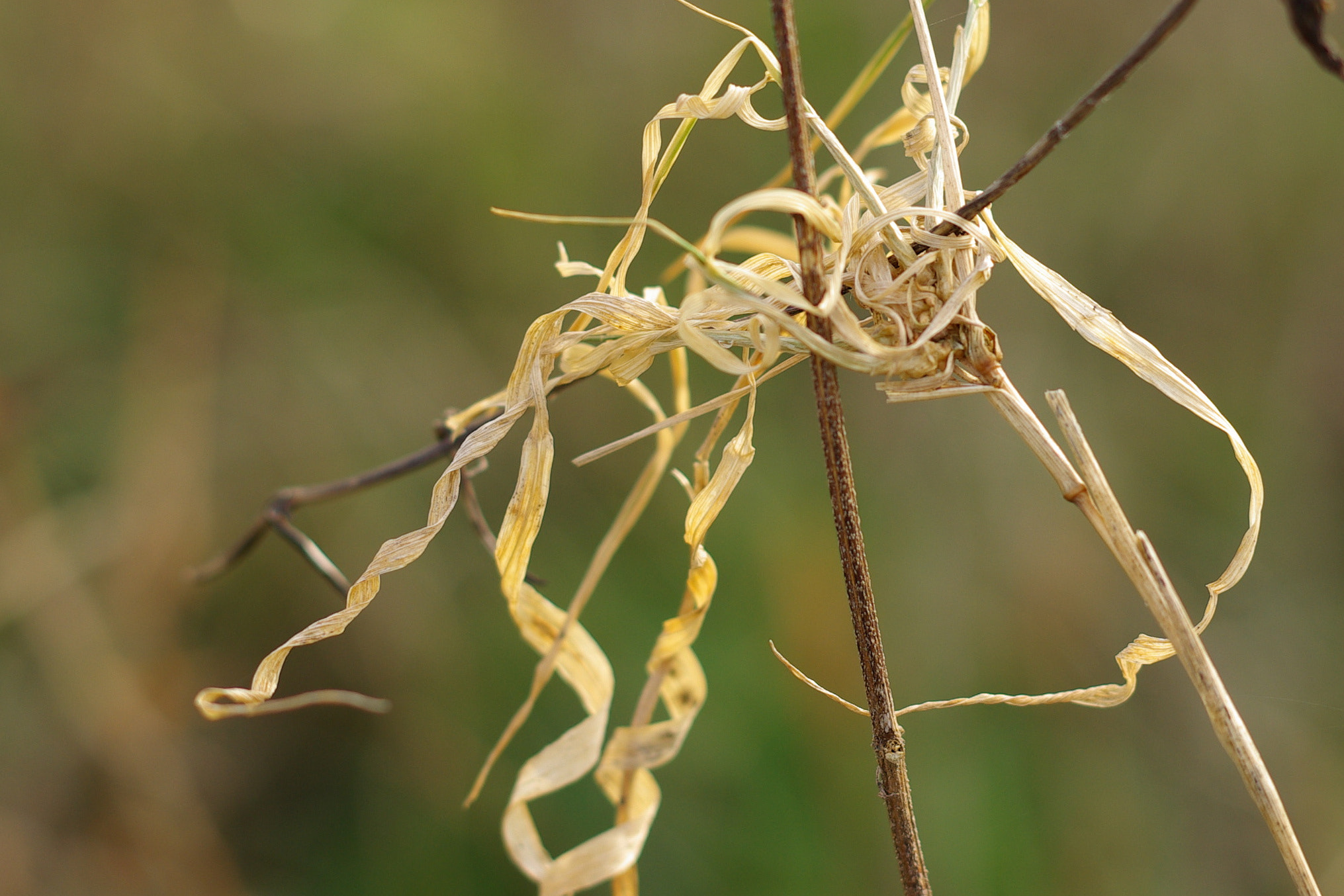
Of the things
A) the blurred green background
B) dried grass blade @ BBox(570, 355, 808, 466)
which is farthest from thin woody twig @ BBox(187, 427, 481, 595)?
the blurred green background

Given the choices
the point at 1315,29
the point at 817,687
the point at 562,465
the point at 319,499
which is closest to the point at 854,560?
the point at 817,687

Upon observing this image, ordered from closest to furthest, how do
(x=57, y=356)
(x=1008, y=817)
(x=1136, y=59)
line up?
(x=1136, y=59), (x=1008, y=817), (x=57, y=356)

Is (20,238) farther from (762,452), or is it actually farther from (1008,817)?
(1008,817)

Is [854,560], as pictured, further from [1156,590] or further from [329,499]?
[329,499]

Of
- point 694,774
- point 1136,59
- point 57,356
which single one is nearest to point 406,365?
point 57,356

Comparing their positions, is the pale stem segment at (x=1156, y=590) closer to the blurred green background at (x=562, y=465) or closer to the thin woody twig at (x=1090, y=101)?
the thin woody twig at (x=1090, y=101)

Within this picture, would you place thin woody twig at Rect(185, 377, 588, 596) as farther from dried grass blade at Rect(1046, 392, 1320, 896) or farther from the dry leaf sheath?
dried grass blade at Rect(1046, 392, 1320, 896)
